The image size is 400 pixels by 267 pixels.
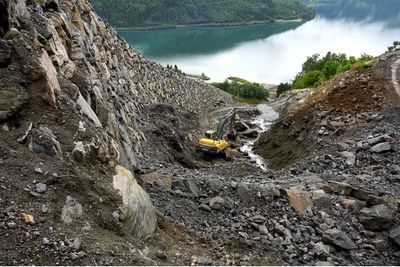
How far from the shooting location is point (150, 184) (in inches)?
729

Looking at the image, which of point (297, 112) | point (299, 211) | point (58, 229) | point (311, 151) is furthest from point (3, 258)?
point (297, 112)

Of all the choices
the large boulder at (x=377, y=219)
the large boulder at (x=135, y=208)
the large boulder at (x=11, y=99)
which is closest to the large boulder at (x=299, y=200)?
the large boulder at (x=377, y=219)

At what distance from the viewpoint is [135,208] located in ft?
44.6

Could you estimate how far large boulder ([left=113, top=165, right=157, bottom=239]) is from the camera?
516 inches

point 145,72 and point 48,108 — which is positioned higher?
point 48,108

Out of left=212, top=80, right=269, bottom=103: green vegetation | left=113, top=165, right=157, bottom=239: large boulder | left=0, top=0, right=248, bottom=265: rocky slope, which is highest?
left=0, top=0, right=248, bottom=265: rocky slope

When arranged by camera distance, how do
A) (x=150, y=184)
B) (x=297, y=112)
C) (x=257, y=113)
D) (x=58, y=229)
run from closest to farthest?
(x=58, y=229) < (x=150, y=184) < (x=297, y=112) < (x=257, y=113)

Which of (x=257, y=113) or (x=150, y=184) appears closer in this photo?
(x=150, y=184)

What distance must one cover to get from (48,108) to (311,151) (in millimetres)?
20740

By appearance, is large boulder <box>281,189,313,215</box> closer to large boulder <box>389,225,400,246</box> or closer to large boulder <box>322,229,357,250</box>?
large boulder <box>322,229,357,250</box>

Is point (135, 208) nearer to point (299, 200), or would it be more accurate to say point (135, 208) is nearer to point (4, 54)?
point (4, 54)

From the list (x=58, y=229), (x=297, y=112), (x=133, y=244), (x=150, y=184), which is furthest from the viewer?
(x=297, y=112)

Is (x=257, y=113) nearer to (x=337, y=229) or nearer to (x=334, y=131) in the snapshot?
(x=334, y=131)

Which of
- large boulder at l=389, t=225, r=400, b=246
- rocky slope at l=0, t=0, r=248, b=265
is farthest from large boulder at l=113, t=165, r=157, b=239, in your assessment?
large boulder at l=389, t=225, r=400, b=246
